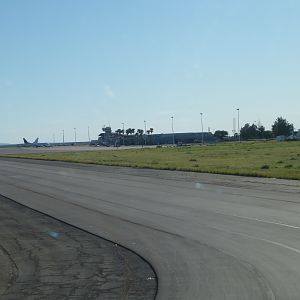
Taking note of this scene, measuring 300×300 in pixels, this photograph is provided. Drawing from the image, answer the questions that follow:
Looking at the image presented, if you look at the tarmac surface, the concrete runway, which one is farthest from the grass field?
the tarmac surface

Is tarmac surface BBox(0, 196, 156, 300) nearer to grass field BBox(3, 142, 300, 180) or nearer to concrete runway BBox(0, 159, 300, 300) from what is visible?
concrete runway BBox(0, 159, 300, 300)

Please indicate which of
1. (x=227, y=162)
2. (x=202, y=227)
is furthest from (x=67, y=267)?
(x=227, y=162)

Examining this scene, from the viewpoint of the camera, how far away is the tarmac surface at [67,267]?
7664 millimetres

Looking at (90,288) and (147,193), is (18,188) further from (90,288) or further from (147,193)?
(90,288)

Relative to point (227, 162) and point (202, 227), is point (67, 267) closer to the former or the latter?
point (202, 227)

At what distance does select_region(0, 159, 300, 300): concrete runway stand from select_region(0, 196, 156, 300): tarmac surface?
0.41 meters

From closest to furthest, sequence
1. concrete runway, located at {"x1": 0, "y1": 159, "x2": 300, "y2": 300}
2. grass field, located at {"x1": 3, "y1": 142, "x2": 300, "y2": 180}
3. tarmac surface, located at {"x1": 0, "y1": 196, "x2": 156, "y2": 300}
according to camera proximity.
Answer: tarmac surface, located at {"x1": 0, "y1": 196, "x2": 156, "y2": 300}
concrete runway, located at {"x1": 0, "y1": 159, "x2": 300, "y2": 300}
grass field, located at {"x1": 3, "y1": 142, "x2": 300, "y2": 180}

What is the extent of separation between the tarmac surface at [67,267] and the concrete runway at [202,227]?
1.33 feet

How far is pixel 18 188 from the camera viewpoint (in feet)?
93.7

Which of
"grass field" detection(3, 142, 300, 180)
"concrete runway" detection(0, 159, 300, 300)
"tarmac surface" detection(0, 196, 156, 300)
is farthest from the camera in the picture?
"grass field" detection(3, 142, 300, 180)

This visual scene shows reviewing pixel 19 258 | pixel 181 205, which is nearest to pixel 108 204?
pixel 181 205

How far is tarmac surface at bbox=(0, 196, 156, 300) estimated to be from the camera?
766cm

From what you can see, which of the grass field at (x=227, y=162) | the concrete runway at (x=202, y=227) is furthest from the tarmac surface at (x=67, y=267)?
the grass field at (x=227, y=162)

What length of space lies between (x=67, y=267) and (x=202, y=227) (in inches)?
185
